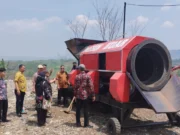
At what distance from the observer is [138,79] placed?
23.5 feet

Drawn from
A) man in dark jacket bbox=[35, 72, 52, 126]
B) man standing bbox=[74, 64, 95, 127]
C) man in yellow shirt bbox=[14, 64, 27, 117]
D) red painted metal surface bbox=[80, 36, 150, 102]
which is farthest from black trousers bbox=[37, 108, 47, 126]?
red painted metal surface bbox=[80, 36, 150, 102]

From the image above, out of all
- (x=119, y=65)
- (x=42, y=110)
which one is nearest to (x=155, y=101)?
(x=119, y=65)

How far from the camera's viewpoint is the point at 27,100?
12672mm

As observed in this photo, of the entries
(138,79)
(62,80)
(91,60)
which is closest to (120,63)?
(138,79)

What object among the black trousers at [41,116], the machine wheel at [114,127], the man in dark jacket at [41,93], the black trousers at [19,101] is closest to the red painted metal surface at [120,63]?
the machine wheel at [114,127]

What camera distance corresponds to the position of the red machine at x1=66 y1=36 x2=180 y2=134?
23.2 feet

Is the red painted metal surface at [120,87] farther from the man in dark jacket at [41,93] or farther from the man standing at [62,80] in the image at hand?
the man standing at [62,80]

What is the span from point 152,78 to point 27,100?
21.8 ft

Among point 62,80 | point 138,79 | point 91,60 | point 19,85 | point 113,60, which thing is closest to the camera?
point 138,79

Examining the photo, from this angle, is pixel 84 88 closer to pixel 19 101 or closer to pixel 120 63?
pixel 120 63

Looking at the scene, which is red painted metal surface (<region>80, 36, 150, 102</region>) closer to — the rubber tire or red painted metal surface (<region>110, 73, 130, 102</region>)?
red painted metal surface (<region>110, 73, 130, 102</region>)

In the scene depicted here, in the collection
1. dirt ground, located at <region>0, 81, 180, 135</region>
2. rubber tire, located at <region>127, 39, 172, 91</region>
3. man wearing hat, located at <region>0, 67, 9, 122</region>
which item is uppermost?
rubber tire, located at <region>127, 39, 172, 91</region>

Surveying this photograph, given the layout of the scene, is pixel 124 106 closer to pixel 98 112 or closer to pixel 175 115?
pixel 175 115

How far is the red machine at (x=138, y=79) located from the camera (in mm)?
7062
